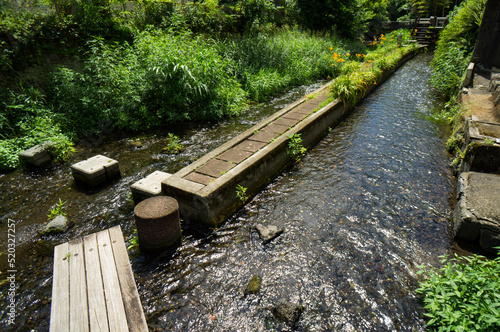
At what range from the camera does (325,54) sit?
11992mm

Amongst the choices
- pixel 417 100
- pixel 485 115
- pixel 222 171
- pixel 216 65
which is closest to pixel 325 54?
pixel 417 100

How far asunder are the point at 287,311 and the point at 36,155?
18.1 feet

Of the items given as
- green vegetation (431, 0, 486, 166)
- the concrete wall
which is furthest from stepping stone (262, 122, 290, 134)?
the concrete wall

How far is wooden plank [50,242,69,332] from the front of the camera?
81.1 inches

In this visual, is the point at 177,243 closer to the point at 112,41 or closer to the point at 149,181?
the point at 149,181

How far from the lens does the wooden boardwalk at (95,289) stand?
2.09m

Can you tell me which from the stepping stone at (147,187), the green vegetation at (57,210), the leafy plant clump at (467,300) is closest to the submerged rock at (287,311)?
the leafy plant clump at (467,300)

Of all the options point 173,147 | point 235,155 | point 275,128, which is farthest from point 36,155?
point 275,128

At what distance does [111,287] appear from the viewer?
2.38 meters

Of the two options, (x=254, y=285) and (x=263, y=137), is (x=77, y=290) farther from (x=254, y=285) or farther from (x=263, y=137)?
(x=263, y=137)

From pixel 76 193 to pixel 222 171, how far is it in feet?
8.77

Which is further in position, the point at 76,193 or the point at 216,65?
the point at 216,65

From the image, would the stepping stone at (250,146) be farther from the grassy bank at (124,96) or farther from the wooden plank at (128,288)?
the wooden plank at (128,288)

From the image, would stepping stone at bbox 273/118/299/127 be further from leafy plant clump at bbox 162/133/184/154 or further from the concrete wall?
the concrete wall
